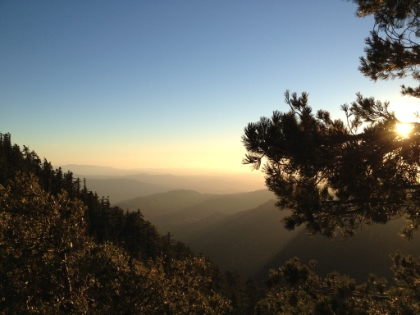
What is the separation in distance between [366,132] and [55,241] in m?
8.97

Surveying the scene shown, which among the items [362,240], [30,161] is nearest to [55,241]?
[30,161]

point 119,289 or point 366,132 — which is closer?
point 366,132

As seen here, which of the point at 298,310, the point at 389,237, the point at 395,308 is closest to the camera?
the point at 395,308

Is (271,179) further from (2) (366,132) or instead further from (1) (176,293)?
(1) (176,293)

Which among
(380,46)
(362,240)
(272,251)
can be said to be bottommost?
(272,251)

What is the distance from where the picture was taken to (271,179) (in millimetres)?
7312

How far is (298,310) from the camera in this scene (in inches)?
304

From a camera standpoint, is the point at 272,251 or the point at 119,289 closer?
the point at 119,289

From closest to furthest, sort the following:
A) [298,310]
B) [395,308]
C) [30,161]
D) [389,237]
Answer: [395,308] → [298,310] → [30,161] → [389,237]

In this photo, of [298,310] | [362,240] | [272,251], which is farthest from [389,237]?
[298,310]

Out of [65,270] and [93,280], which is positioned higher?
[65,270]

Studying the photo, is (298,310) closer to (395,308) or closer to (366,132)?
(395,308)

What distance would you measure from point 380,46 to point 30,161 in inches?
3190

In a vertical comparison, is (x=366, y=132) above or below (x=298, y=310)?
above
